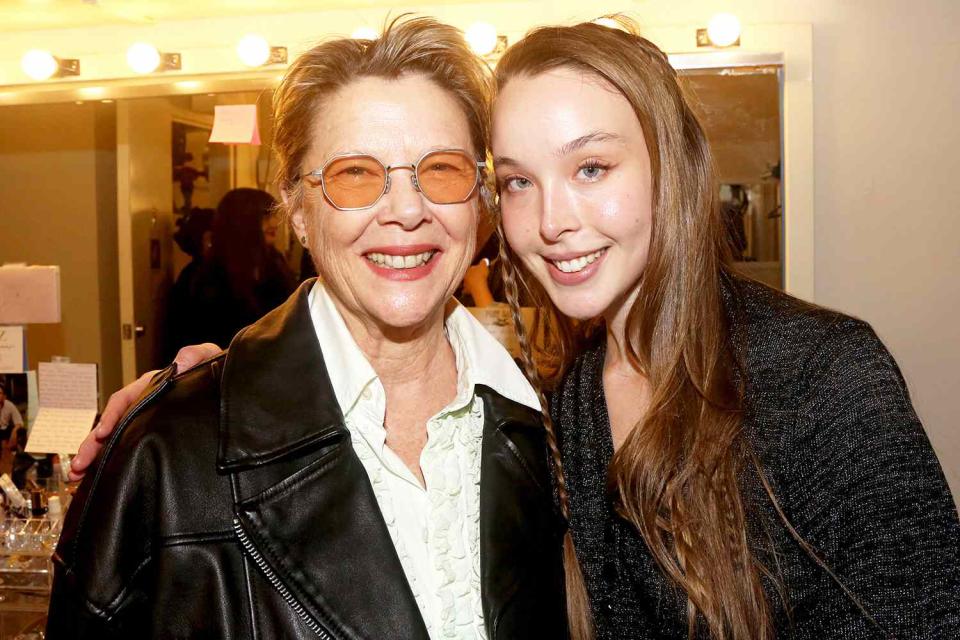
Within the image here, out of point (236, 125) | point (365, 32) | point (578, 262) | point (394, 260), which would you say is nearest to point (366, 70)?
point (394, 260)

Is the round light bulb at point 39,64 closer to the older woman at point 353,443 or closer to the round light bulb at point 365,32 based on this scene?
the round light bulb at point 365,32

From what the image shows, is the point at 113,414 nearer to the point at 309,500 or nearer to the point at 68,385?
the point at 309,500

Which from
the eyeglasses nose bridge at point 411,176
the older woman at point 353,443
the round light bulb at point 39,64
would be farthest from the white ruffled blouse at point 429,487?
the round light bulb at point 39,64

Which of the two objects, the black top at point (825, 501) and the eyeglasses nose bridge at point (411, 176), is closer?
the black top at point (825, 501)

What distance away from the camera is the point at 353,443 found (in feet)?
4.02

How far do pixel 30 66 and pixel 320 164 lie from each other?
1891mm

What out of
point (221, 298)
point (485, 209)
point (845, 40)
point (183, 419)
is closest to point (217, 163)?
point (221, 298)

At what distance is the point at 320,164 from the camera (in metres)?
1.24

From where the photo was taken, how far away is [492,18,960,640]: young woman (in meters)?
1.11

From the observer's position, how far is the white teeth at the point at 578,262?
1329 mm

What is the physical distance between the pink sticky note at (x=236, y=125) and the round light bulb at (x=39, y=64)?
58 centimetres

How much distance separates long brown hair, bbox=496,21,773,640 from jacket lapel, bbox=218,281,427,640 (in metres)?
0.41

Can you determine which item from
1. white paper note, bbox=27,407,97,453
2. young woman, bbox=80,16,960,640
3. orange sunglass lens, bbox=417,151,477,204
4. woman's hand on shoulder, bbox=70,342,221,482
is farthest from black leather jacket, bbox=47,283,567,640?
white paper note, bbox=27,407,97,453

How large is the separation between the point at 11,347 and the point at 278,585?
5.94 ft
